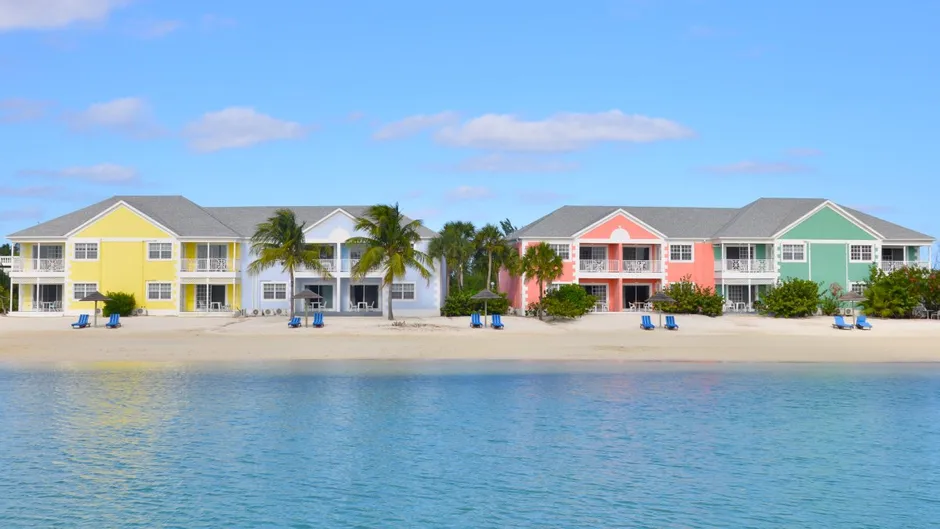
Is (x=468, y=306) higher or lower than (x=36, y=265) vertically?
lower

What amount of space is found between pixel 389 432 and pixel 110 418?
264 inches

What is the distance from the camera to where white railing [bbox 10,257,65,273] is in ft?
171

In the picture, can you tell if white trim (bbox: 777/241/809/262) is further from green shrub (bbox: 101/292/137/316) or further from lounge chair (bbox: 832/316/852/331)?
green shrub (bbox: 101/292/137/316)

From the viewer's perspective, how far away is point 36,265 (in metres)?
52.1

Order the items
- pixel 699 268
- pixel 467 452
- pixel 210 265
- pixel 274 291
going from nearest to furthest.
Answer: pixel 467 452
pixel 210 265
pixel 274 291
pixel 699 268

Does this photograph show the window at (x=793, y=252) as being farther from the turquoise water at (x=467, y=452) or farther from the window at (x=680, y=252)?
the turquoise water at (x=467, y=452)

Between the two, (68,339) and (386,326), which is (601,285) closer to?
(386,326)

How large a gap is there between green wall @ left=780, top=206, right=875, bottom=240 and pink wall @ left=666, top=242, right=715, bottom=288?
14.3 ft

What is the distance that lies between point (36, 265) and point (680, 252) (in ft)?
125

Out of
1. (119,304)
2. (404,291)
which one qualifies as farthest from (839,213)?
(119,304)

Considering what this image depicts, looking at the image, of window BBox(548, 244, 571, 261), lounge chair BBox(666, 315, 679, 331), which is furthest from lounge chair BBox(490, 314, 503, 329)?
window BBox(548, 244, 571, 261)

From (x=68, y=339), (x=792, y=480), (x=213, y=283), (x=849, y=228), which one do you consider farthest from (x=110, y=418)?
(x=849, y=228)

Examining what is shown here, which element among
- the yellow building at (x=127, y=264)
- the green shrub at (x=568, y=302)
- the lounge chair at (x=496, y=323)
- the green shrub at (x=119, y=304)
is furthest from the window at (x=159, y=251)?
the green shrub at (x=568, y=302)

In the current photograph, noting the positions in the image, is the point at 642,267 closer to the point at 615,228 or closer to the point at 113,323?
the point at 615,228
